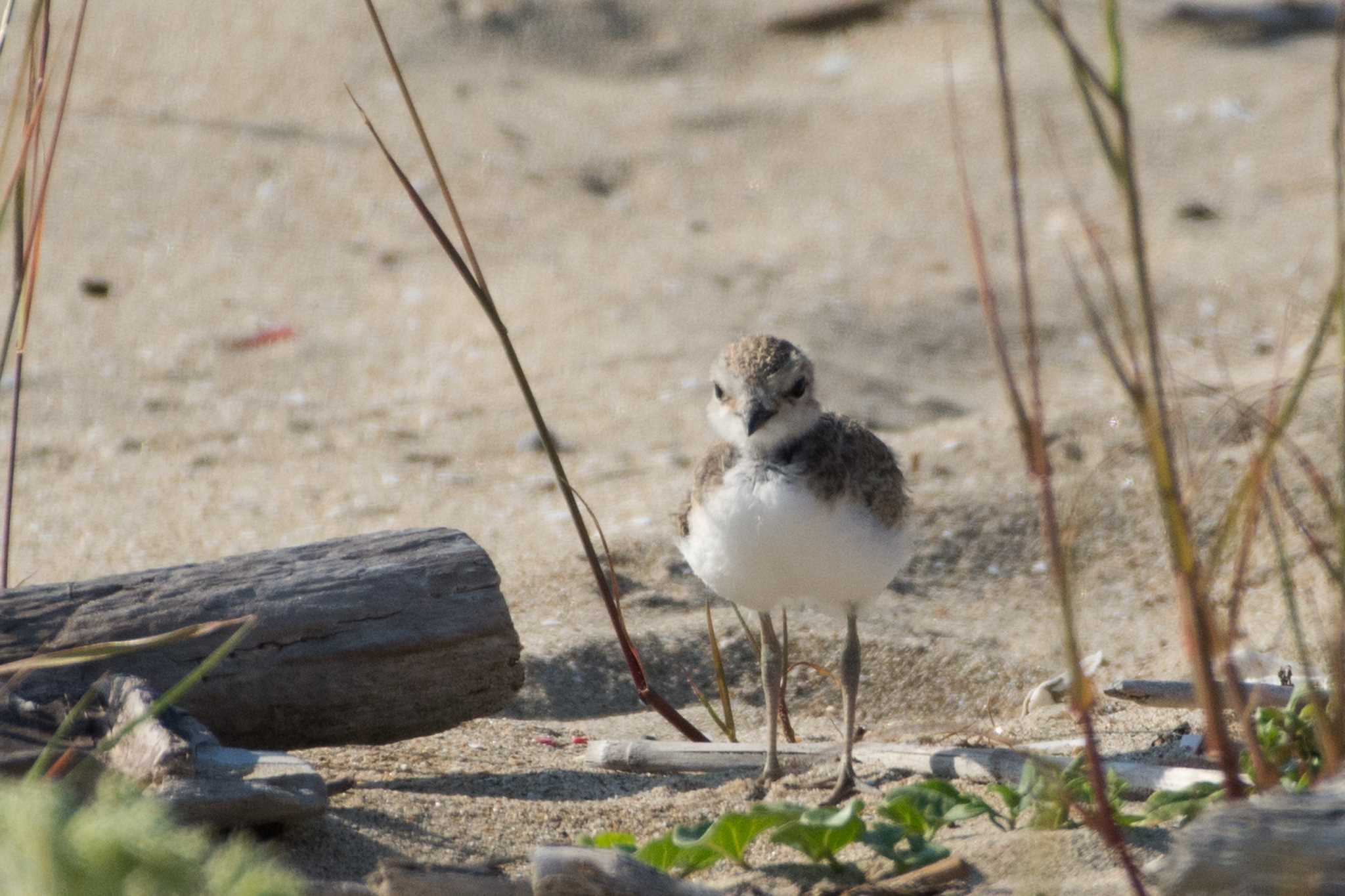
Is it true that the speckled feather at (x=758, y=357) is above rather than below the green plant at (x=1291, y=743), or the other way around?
above

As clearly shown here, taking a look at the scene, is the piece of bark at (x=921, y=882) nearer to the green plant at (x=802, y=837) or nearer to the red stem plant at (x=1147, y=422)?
the green plant at (x=802, y=837)

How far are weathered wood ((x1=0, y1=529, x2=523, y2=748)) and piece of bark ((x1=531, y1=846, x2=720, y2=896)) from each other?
0.93 metres

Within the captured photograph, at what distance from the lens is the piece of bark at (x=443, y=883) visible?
2.10 m

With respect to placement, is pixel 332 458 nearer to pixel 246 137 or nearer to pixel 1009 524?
pixel 1009 524

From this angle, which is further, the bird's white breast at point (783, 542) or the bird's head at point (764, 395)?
the bird's head at point (764, 395)

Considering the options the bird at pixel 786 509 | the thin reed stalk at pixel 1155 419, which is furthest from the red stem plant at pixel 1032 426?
the bird at pixel 786 509

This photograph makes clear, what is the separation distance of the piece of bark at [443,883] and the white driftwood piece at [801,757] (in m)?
0.97

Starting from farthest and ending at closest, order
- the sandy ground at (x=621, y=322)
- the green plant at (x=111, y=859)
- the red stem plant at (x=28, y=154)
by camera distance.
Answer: the sandy ground at (x=621, y=322), the red stem plant at (x=28, y=154), the green plant at (x=111, y=859)

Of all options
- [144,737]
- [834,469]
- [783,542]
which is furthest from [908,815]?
[144,737]

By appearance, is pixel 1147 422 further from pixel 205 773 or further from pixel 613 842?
pixel 205 773

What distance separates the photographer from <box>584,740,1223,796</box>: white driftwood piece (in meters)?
2.86

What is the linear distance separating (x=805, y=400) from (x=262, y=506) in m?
2.54

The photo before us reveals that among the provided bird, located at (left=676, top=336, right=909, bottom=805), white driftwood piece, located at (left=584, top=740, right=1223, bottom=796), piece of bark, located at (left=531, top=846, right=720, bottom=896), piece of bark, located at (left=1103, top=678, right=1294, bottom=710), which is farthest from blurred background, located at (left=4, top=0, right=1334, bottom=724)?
piece of bark, located at (left=531, top=846, right=720, bottom=896)

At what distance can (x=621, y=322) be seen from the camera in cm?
653
